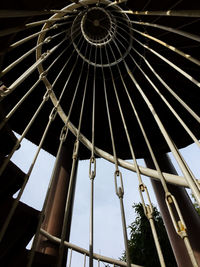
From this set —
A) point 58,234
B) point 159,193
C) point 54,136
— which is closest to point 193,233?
point 159,193

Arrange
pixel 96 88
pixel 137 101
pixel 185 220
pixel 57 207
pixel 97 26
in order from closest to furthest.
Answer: pixel 97 26 < pixel 57 207 < pixel 185 220 < pixel 96 88 < pixel 137 101

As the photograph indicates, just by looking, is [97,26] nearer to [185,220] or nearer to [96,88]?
[96,88]

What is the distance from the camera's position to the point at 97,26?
4.46 metres

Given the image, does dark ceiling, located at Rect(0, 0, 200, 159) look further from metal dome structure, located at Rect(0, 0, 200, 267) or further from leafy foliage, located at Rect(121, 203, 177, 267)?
leafy foliage, located at Rect(121, 203, 177, 267)

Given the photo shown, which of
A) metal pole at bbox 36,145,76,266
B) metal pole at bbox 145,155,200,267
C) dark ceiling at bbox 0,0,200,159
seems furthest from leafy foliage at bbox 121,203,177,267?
metal pole at bbox 36,145,76,266

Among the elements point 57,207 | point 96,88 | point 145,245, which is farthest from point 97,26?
point 145,245

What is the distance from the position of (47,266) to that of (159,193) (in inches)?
210

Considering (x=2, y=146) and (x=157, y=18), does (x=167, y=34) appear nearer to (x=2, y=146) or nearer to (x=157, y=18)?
(x=157, y=18)

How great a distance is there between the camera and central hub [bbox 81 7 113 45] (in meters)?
4.20

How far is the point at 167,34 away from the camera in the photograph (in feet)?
14.3

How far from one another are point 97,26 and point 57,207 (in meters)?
4.92

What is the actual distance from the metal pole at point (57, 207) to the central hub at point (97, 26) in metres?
3.68

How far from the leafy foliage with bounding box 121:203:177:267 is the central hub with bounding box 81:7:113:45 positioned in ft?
27.8

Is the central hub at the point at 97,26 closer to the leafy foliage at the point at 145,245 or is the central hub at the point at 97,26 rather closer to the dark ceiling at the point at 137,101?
the dark ceiling at the point at 137,101
